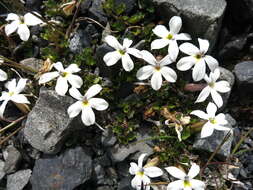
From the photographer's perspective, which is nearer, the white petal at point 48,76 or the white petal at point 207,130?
the white petal at point 207,130

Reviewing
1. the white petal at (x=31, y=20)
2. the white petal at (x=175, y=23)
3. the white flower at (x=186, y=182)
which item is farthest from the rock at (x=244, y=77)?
the white petal at (x=31, y=20)

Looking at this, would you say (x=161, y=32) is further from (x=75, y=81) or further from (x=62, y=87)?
(x=62, y=87)

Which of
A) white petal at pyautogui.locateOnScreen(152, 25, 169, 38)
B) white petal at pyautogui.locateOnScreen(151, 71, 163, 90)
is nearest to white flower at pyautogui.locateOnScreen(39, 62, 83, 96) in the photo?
white petal at pyautogui.locateOnScreen(151, 71, 163, 90)

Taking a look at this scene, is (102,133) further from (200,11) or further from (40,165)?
(200,11)

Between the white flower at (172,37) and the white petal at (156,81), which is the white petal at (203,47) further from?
the white petal at (156,81)

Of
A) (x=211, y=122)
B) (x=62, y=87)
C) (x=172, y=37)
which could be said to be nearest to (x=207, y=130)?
(x=211, y=122)
